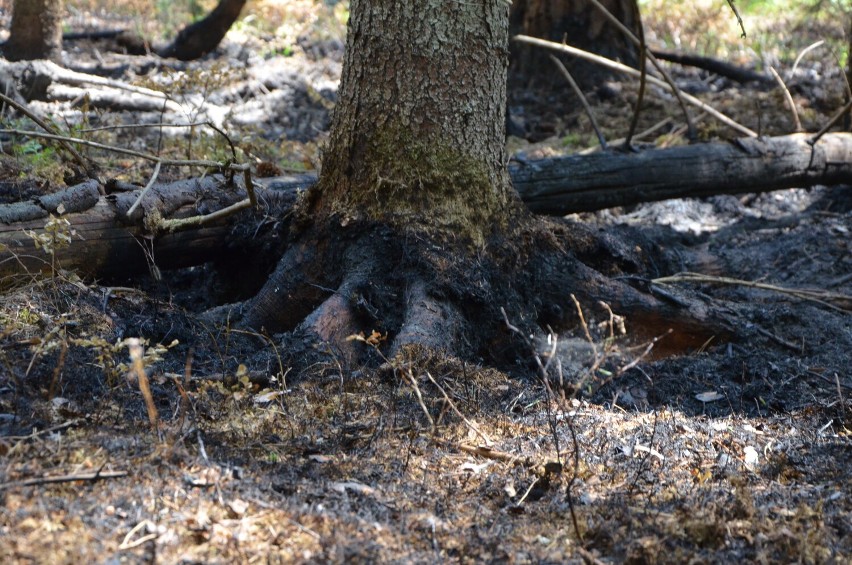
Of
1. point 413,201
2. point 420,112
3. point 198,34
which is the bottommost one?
point 413,201

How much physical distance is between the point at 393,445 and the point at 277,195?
7.14ft

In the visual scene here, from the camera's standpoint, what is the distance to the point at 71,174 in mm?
4430

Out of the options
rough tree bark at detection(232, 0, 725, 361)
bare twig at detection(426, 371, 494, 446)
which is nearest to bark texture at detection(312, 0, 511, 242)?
rough tree bark at detection(232, 0, 725, 361)

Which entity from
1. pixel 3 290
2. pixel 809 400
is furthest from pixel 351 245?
pixel 809 400

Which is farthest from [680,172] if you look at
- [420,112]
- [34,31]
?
[34,31]

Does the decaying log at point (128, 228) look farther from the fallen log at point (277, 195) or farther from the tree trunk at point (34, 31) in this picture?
the tree trunk at point (34, 31)

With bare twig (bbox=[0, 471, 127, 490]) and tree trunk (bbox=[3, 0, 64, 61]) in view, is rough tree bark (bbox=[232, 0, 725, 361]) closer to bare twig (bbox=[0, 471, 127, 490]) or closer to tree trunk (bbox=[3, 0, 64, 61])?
bare twig (bbox=[0, 471, 127, 490])

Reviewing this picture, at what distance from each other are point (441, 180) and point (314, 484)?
1.83m

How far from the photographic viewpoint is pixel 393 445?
2.99 meters

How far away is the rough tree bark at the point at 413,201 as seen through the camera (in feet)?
12.8

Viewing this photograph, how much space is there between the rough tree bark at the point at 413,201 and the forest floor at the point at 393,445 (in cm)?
32

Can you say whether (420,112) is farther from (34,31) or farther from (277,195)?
(34,31)

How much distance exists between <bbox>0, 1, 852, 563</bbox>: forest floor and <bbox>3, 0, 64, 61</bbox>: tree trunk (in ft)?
11.6

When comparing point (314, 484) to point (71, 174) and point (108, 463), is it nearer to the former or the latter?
point (108, 463)
